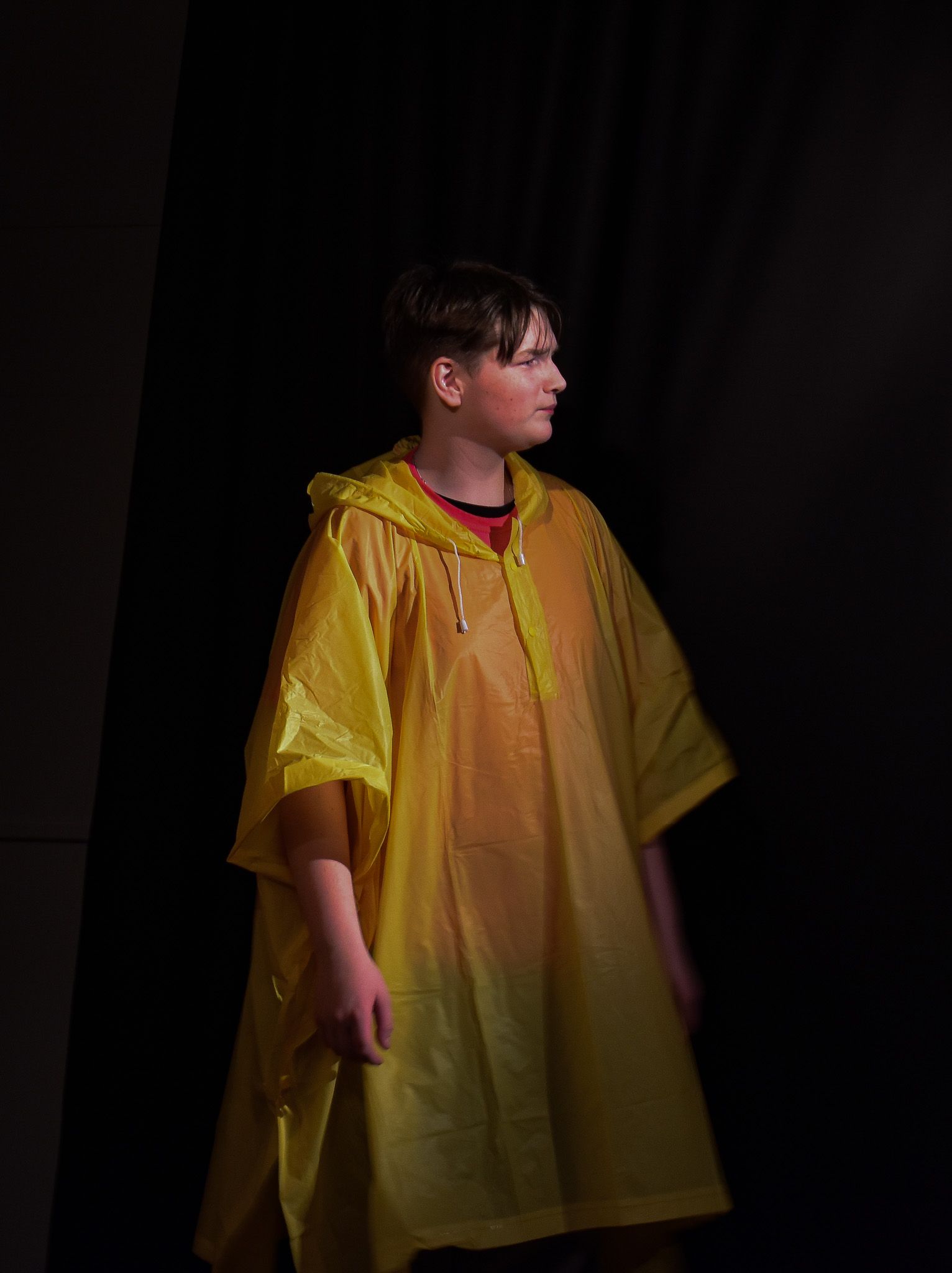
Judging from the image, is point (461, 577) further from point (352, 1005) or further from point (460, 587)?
point (352, 1005)

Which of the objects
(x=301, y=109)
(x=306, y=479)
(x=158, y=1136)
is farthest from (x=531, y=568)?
(x=158, y=1136)

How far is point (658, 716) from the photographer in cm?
135

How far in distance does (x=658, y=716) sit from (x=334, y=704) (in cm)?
43

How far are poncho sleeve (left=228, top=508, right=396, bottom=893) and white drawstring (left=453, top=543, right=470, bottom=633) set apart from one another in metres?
0.08

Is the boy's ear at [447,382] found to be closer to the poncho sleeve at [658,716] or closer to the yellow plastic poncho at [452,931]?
the yellow plastic poncho at [452,931]

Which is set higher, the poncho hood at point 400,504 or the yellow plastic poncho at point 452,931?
the poncho hood at point 400,504

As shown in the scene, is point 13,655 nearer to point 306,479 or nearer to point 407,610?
point 306,479

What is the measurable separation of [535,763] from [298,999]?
377mm

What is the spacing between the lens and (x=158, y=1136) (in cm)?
153

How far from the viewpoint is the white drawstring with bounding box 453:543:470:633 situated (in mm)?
1256

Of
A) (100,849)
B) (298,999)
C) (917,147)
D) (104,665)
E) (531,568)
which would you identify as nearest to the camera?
(298,999)

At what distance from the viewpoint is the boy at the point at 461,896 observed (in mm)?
1125

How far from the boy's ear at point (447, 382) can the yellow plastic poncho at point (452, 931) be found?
12 centimetres

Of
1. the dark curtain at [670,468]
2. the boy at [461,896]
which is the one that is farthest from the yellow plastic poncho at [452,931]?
the dark curtain at [670,468]
